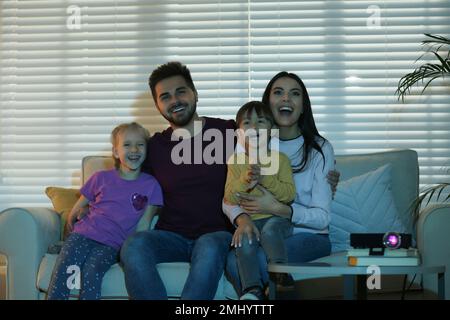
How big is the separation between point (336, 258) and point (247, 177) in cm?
48

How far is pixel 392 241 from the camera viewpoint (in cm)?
257

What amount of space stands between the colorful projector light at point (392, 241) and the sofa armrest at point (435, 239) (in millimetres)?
484

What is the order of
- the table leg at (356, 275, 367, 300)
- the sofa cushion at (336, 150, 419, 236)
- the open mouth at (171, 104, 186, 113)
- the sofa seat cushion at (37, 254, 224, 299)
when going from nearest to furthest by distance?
the table leg at (356, 275, 367, 300)
the sofa seat cushion at (37, 254, 224, 299)
the open mouth at (171, 104, 186, 113)
the sofa cushion at (336, 150, 419, 236)

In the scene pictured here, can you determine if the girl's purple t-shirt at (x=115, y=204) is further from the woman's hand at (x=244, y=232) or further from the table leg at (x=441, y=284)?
the table leg at (x=441, y=284)

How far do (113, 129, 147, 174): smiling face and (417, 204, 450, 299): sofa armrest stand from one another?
1.21 meters

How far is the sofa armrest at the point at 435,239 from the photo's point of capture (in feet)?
9.83

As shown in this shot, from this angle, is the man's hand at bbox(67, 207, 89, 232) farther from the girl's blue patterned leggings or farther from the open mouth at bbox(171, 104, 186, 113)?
the open mouth at bbox(171, 104, 186, 113)

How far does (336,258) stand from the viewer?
303cm

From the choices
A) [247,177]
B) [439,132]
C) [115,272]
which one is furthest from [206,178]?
[439,132]

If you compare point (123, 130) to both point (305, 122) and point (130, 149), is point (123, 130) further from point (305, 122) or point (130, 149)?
point (305, 122)

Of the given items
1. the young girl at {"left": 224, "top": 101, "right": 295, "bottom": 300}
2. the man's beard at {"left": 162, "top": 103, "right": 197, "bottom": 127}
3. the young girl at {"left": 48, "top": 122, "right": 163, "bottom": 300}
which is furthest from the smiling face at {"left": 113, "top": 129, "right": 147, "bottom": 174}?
the young girl at {"left": 224, "top": 101, "right": 295, "bottom": 300}

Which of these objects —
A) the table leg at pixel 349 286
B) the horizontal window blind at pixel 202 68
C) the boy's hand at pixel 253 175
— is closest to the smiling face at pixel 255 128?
the boy's hand at pixel 253 175

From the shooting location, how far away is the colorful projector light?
2559 mm

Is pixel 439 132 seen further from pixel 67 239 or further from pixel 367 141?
pixel 67 239
